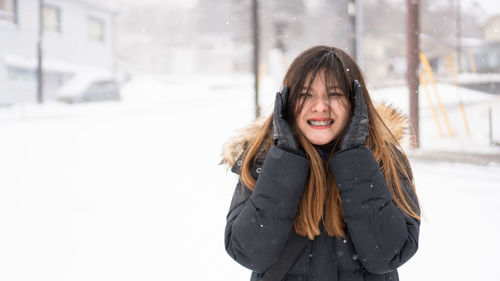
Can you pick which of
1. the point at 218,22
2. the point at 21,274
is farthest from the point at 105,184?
the point at 218,22

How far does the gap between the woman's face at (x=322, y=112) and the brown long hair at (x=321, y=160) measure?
2cm

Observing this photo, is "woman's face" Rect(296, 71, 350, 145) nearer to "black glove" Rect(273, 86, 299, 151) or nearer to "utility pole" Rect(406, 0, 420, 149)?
"black glove" Rect(273, 86, 299, 151)

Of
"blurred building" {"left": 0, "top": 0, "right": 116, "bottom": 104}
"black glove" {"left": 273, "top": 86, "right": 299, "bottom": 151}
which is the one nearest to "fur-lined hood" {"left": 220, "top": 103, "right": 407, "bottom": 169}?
"black glove" {"left": 273, "top": 86, "right": 299, "bottom": 151}

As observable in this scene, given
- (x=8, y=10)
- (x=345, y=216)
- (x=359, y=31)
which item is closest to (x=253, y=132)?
(x=345, y=216)

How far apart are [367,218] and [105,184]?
17.7 feet

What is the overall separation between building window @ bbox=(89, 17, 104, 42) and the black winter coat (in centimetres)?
3008

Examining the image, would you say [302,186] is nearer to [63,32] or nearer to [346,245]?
[346,245]

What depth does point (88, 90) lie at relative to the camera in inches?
869

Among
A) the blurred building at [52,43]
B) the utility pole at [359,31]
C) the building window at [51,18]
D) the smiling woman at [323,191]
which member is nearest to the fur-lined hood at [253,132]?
the smiling woman at [323,191]

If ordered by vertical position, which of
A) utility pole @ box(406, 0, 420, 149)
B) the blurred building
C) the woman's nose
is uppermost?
the blurred building

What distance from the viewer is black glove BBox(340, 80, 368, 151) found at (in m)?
1.48

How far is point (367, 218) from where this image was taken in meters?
1.44

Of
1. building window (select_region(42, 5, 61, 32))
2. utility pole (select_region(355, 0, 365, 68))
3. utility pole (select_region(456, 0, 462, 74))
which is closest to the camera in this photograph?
utility pole (select_region(456, 0, 462, 74))

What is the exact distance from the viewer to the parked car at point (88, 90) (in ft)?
70.4
